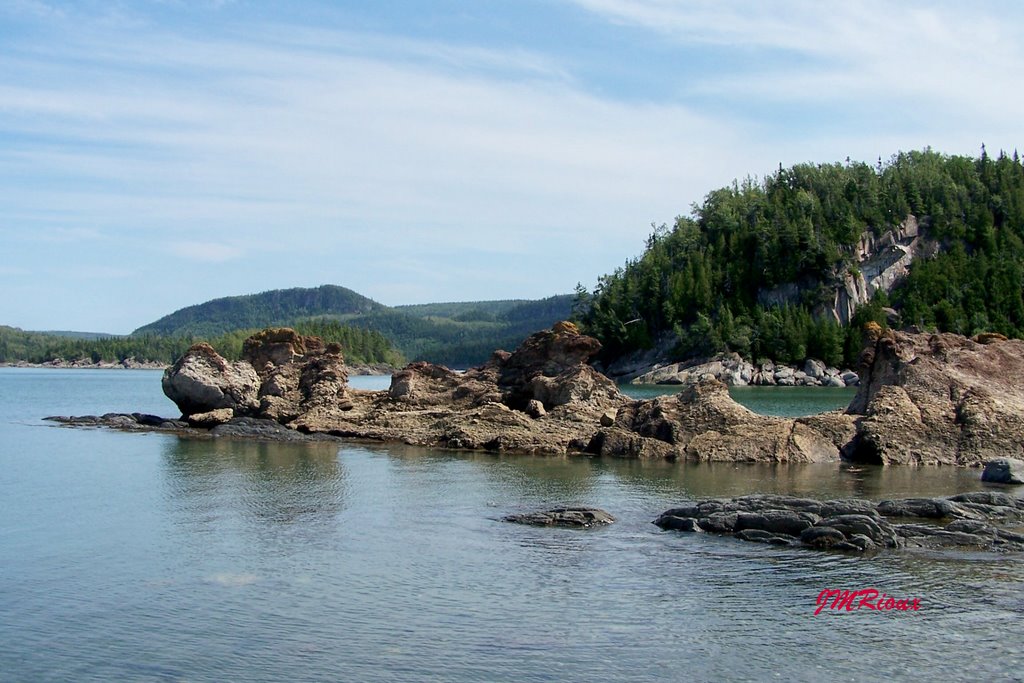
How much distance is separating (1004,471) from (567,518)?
13982 millimetres

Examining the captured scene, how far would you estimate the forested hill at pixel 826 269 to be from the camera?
135 m

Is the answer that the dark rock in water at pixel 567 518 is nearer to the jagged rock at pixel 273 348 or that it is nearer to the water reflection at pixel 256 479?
the water reflection at pixel 256 479

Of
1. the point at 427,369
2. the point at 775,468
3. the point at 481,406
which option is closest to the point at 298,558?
the point at 775,468

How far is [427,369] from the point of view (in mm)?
44750

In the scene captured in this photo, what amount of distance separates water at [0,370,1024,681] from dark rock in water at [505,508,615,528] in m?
0.48

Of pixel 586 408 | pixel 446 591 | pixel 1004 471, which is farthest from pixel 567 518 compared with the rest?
pixel 586 408

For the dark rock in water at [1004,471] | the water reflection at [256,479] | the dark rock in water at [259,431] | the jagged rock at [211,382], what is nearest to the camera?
the water reflection at [256,479]

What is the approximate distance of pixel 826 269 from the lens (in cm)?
14550

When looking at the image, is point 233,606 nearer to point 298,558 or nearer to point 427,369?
point 298,558

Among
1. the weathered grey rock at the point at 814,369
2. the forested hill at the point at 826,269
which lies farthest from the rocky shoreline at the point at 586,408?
the forested hill at the point at 826,269

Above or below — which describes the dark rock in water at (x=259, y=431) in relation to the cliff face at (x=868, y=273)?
below

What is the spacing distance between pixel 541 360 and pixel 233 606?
2695cm
